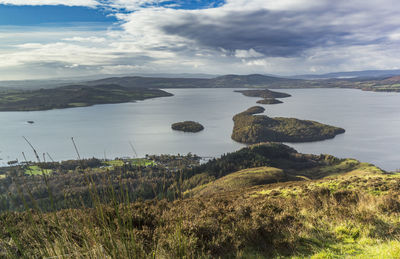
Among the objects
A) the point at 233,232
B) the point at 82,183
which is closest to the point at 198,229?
the point at 233,232

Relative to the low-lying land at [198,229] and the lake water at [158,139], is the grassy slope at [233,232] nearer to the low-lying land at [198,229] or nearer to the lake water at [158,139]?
the low-lying land at [198,229]

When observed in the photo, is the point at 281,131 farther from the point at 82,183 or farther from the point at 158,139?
the point at 82,183

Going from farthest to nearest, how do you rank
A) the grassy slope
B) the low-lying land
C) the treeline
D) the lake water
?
the lake water → the grassy slope → the low-lying land → the treeline

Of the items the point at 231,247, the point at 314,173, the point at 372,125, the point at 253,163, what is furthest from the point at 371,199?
the point at 372,125

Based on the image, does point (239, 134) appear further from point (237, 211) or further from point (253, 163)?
point (237, 211)

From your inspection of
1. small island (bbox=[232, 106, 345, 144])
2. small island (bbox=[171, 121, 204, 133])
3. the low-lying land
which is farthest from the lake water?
the low-lying land

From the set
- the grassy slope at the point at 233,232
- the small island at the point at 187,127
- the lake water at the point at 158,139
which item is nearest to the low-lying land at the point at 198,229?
the grassy slope at the point at 233,232

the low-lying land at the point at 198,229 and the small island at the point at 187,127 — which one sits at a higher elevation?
the low-lying land at the point at 198,229

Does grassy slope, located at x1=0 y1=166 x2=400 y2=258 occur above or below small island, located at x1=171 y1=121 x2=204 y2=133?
above

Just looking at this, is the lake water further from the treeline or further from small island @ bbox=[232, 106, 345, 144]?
the treeline
